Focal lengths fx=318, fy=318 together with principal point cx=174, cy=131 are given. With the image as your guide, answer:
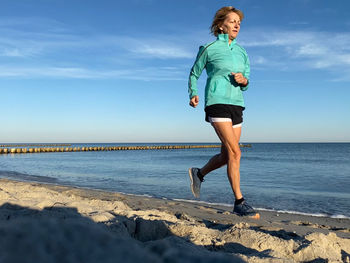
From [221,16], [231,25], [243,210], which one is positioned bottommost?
[243,210]

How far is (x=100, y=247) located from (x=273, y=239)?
1759 mm

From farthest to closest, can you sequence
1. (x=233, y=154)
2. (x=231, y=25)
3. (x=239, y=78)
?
(x=231, y=25)
(x=233, y=154)
(x=239, y=78)

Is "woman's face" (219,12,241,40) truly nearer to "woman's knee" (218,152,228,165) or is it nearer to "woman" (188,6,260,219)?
"woman" (188,6,260,219)

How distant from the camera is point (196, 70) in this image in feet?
13.2

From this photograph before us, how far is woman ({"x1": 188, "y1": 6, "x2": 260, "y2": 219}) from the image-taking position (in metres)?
3.76

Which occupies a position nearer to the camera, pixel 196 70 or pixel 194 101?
pixel 194 101

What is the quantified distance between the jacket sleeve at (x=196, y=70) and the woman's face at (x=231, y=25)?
37 centimetres

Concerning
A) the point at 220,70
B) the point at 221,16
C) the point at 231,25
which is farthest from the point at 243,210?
the point at 221,16

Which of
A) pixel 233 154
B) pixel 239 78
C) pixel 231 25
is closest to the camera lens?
pixel 239 78

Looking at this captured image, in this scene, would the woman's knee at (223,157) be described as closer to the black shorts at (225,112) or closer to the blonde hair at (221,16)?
the black shorts at (225,112)

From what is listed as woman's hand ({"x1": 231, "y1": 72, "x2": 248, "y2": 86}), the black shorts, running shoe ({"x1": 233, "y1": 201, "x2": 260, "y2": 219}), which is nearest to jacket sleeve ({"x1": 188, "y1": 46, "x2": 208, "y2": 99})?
the black shorts

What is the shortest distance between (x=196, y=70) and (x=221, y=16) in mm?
736

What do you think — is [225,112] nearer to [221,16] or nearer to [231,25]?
[231,25]

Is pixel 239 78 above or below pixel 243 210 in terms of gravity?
above
